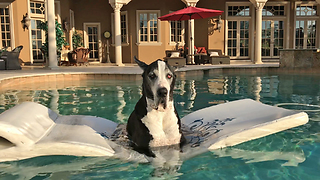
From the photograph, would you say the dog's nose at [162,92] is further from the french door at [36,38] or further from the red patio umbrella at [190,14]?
the french door at [36,38]

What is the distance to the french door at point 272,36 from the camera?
54.3 ft

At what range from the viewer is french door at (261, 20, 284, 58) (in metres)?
16.5

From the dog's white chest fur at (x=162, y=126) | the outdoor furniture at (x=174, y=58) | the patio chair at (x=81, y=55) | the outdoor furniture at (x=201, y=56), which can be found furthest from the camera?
the outdoor furniture at (x=201, y=56)

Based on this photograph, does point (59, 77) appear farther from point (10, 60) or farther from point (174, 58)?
point (174, 58)

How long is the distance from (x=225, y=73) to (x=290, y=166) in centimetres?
903

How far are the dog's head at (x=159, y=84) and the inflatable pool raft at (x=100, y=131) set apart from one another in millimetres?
459

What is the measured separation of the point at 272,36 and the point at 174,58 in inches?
250

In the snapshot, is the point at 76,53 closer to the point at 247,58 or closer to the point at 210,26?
the point at 210,26

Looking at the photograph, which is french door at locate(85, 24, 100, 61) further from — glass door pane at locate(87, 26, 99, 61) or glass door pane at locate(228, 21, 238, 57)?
glass door pane at locate(228, 21, 238, 57)

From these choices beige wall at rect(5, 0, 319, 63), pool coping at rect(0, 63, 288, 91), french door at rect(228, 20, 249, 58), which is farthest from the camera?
french door at rect(228, 20, 249, 58)

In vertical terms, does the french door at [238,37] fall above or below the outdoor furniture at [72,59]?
above

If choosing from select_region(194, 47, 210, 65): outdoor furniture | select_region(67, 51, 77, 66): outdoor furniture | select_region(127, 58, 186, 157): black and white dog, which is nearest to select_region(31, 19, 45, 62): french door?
select_region(67, 51, 77, 66): outdoor furniture

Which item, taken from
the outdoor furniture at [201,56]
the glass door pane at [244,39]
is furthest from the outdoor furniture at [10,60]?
the glass door pane at [244,39]

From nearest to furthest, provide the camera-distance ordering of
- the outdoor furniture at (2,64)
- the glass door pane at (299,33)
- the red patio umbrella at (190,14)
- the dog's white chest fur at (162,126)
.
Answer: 1. the dog's white chest fur at (162,126)
2. the red patio umbrella at (190,14)
3. the outdoor furniture at (2,64)
4. the glass door pane at (299,33)
